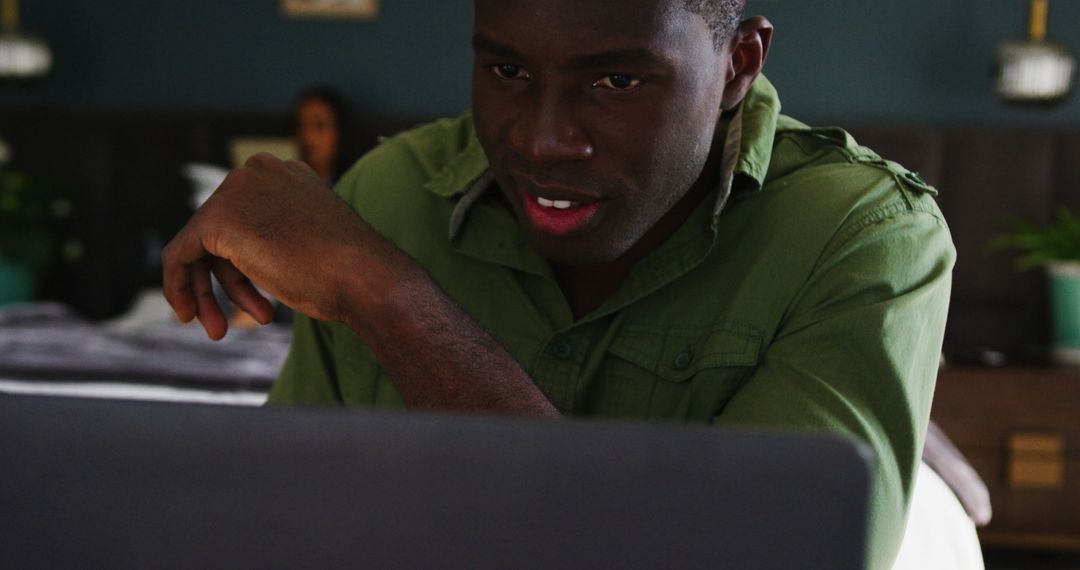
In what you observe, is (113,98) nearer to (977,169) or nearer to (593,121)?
(977,169)

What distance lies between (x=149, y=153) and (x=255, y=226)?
343 centimetres

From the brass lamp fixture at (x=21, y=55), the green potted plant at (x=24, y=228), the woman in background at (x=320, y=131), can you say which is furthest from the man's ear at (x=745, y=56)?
the brass lamp fixture at (x=21, y=55)

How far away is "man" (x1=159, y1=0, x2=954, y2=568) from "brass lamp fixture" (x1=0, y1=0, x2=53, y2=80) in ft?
10.4

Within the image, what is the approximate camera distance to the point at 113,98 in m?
4.30

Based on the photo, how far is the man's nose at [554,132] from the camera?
917 millimetres

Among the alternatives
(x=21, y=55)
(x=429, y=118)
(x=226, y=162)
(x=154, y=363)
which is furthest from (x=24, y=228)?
(x=154, y=363)

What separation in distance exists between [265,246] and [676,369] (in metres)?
0.38

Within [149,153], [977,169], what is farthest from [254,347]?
[977,169]

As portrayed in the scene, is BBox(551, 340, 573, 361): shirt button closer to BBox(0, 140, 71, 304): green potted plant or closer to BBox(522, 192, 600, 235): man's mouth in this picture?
BBox(522, 192, 600, 235): man's mouth

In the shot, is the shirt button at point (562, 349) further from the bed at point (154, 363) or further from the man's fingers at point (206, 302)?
the bed at point (154, 363)

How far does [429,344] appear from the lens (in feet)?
2.89

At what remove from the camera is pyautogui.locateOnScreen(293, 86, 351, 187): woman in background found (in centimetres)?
381

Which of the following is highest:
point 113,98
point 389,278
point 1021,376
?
point 389,278

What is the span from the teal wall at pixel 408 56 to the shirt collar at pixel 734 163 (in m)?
2.77
